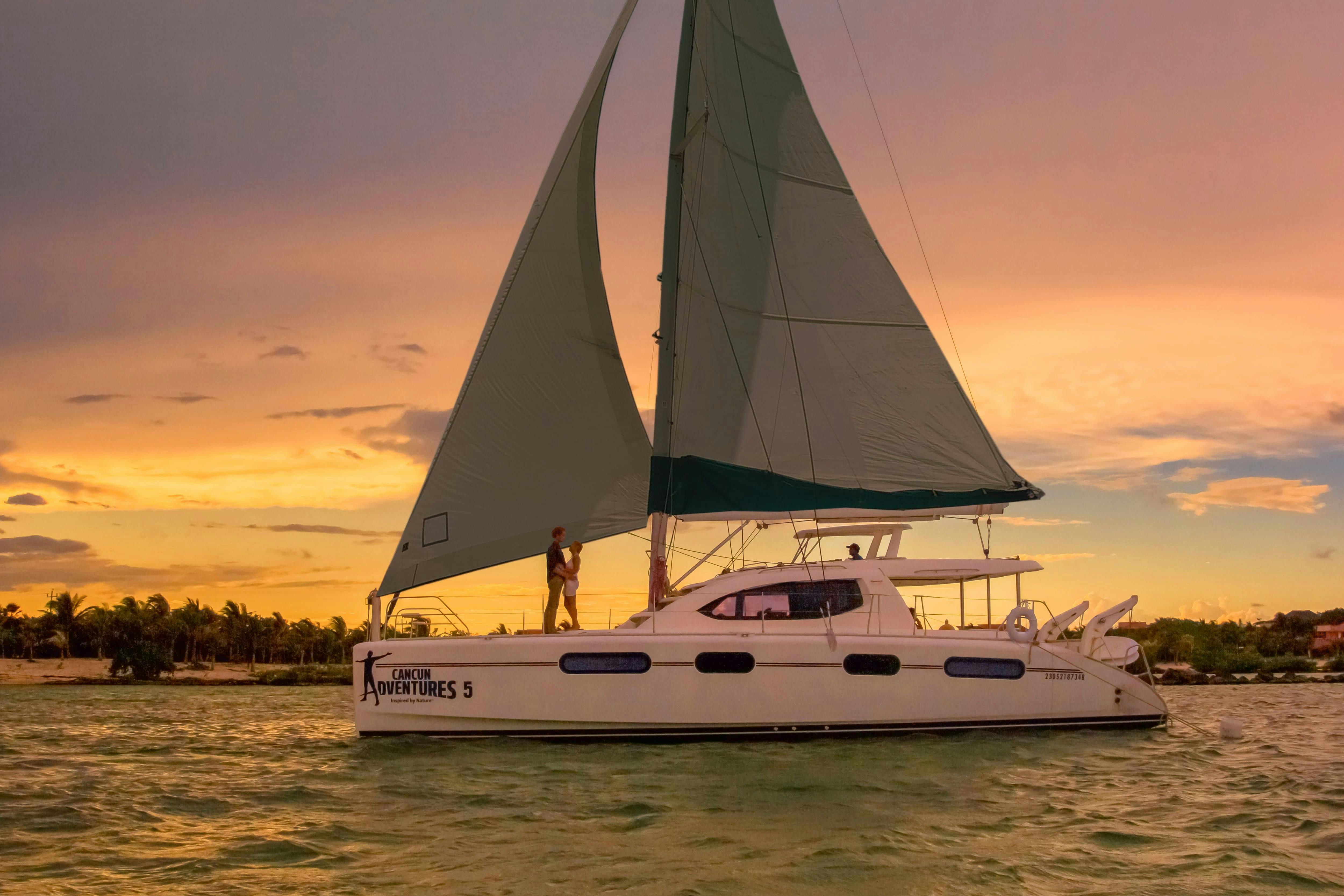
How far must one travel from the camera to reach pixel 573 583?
15.1 meters

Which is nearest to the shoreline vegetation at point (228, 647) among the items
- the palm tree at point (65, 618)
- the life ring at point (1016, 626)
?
the palm tree at point (65, 618)

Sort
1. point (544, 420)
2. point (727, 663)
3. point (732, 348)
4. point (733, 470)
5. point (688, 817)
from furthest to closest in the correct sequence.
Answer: point (732, 348)
point (733, 470)
point (544, 420)
point (727, 663)
point (688, 817)

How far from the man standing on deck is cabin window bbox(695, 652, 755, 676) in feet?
7.33

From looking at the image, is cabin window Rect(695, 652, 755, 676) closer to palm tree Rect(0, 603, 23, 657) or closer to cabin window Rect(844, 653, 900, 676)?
cabin window Rect(844, 653, 900, 676)

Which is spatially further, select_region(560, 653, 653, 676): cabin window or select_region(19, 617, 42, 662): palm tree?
select_region(19, 617, 42, 662): palm tree

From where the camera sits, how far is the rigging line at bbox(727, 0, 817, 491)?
16.4m

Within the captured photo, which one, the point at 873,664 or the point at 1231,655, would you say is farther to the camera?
the point at 1231,655

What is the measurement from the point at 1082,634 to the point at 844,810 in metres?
7.01

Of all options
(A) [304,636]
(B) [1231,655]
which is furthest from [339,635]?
(B) [1231,655]

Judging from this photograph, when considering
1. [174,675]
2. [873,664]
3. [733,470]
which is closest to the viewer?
[873,664]

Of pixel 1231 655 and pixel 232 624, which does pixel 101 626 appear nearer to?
pixel 232 624

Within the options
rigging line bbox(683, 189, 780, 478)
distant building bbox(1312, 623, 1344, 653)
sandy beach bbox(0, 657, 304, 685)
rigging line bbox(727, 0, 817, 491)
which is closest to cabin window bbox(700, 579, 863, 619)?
rigging line bbox(727, 0, 817, 491)

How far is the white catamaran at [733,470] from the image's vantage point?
1398cm

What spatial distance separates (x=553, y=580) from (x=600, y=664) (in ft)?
5.45
